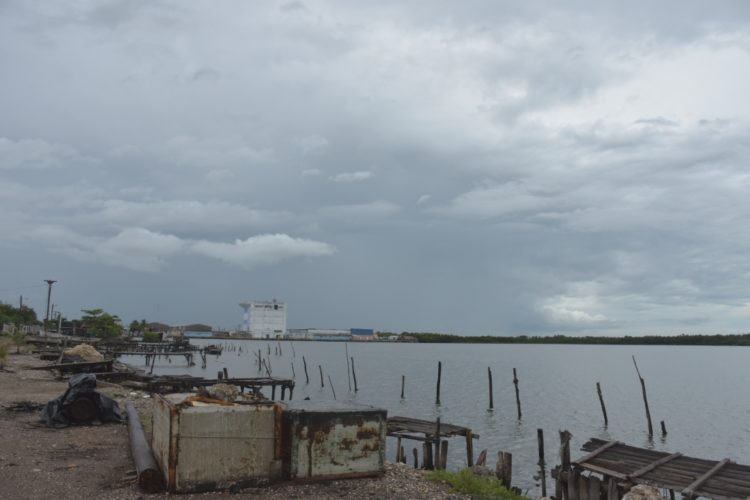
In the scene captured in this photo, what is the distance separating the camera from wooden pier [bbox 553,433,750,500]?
13.3 m

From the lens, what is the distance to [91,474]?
34.1 ft

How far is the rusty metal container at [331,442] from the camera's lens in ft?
31.7

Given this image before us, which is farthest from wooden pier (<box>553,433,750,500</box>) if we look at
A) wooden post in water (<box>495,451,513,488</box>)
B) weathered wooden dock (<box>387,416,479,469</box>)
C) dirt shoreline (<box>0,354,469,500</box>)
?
dirt shoreline (<box>0,354,469,500</box>)

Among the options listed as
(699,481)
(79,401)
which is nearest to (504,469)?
(699,481)

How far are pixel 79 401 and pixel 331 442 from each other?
8944 millimetres

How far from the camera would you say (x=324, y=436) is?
9.82 m

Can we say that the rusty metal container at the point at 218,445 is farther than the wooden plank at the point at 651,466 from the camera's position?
No

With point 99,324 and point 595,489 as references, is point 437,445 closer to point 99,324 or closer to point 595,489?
point 595,489

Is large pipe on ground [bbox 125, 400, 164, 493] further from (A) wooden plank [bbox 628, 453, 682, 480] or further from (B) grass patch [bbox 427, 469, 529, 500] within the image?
(A) wooden plank [bbox 628, 453, 682, 480]

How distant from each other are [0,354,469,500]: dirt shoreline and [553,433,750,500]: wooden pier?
6044mm

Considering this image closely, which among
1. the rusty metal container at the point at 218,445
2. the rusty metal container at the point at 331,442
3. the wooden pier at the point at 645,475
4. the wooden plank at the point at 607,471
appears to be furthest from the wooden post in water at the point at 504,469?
the rusty metal container at the point at 218,445

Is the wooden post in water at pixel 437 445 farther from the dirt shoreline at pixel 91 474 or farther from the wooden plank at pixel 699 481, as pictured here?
the wooden plank at pixel 699 481

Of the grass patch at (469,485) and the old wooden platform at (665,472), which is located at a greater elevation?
the grass patch at (469,485)

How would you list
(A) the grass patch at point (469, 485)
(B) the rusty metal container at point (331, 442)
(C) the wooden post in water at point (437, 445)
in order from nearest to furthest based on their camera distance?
(B) the rusty metal container at point (331, 442)
(A) the grass patch at point (469, 485)
(C) the wooden post in water at point (437, 445)
